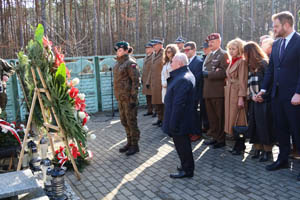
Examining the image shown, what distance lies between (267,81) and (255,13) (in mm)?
29197

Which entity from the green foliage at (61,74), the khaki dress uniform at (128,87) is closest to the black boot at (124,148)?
the khaki dress uniform at (128,87)

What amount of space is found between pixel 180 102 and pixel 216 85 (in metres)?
1.91

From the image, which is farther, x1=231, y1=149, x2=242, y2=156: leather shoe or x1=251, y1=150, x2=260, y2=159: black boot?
x1=231, y1=149, x2=242, y2=156: leather shoe

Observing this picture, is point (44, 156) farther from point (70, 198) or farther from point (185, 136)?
point (185, 136)

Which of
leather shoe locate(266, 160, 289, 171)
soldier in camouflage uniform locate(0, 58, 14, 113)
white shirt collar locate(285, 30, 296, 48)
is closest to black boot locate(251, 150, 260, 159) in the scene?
leather shoe locate(266, 160, 289, 171)

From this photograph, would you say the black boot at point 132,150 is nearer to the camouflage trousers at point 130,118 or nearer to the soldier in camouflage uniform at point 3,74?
the camouflage trousers at point 130,118

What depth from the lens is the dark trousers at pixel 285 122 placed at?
393 centimetres

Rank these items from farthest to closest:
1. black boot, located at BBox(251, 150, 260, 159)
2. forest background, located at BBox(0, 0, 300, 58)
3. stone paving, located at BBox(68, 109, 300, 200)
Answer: forest background, located at BBox(0, 0, 300, 58) → black boot, located at BBox(251, 150, 260, 159) → stone paving, located at BBox(68, 109, 300, 200)

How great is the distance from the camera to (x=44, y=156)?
4195 millimetres

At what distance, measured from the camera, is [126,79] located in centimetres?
512

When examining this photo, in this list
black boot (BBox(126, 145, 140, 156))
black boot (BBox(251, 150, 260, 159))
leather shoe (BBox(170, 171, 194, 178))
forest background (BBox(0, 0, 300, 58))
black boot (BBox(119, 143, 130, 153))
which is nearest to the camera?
leather shoe (BBox(170, 171, 194, 178))

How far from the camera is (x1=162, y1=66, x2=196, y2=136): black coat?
378 cm

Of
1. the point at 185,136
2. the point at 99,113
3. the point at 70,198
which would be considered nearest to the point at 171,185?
the point at 185,136

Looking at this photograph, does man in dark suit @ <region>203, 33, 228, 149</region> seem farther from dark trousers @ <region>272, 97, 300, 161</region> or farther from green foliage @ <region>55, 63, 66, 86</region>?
green foliage @ <region>55, 63, 66, 86</region>
